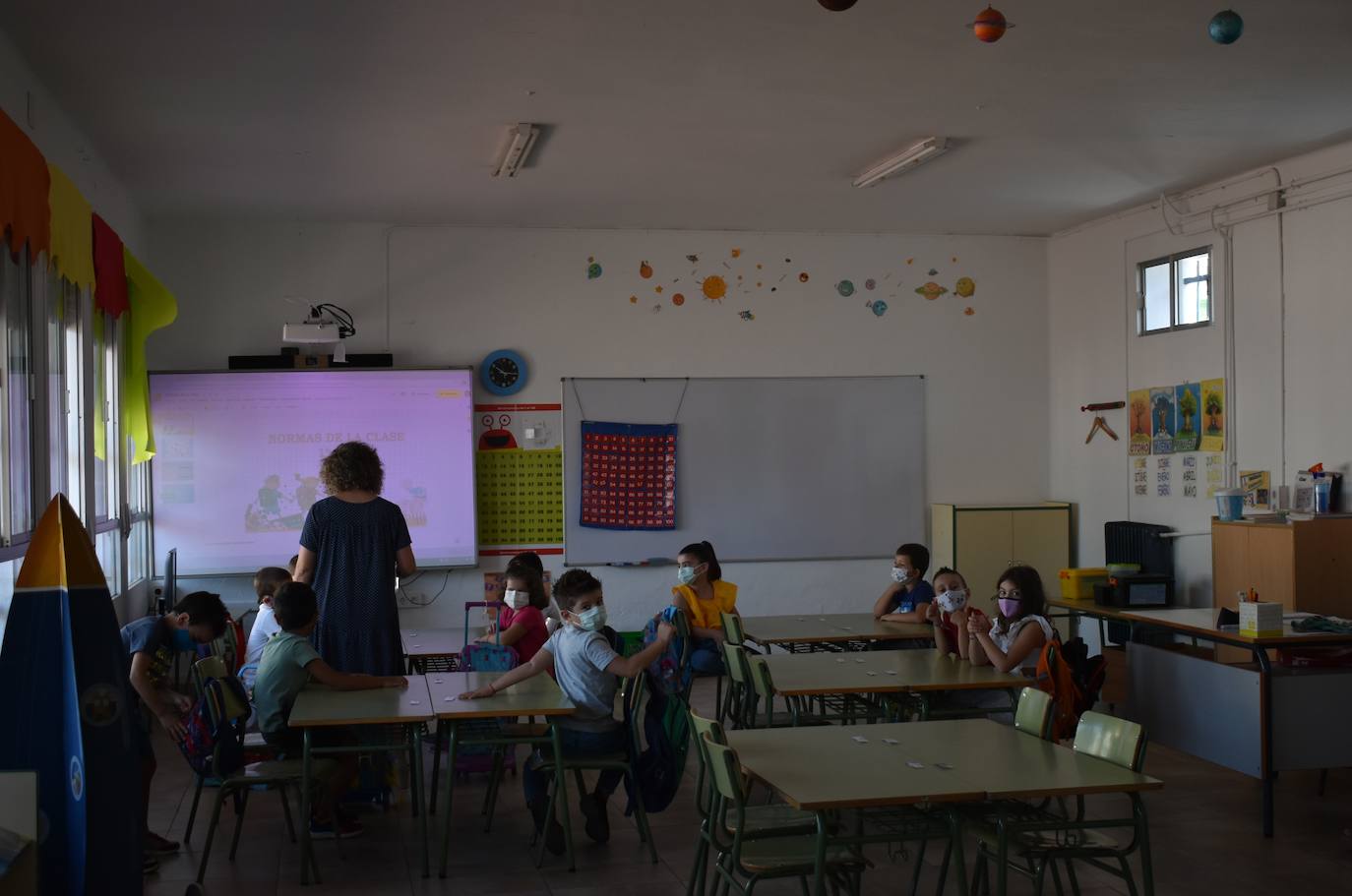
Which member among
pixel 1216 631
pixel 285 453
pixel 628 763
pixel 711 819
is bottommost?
pixel 628 763

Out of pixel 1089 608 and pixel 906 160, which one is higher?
pixel 906 160

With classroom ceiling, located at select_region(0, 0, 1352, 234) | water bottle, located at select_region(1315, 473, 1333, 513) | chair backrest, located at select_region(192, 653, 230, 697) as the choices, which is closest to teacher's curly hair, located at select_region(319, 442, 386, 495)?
chair backrest, located at select_region(192, 653, 230, 697)

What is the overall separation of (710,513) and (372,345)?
260 cm

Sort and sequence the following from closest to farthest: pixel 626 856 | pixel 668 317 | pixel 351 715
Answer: pixel 351 715 < pixel 626 856 < pixel 668 317

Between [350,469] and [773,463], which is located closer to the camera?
[350,469]

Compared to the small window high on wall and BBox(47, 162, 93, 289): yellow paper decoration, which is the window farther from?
the small window high on wall

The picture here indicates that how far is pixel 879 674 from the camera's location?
4.81 metres

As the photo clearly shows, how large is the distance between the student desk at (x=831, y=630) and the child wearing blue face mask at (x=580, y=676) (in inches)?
63.3

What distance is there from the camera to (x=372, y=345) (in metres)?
8.12

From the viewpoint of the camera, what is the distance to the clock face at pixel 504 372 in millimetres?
8258

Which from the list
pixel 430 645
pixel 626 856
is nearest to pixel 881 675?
pixel 626 856

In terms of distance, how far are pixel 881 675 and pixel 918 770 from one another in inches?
60.1

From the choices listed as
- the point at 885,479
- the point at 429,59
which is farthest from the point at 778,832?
the point at 885,479

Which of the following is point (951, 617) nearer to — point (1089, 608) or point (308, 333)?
point (1089, 608)
